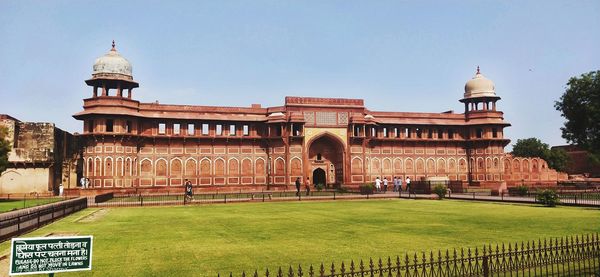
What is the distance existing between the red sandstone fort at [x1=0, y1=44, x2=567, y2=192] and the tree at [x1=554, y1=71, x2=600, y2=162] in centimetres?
750

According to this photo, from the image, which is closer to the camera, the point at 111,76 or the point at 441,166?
the point at 111,76

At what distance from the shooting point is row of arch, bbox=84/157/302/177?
3603 cm

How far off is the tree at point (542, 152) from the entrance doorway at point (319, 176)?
43867 mm

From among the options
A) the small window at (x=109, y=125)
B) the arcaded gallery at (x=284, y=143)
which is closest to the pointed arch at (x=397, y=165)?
the arcaded gallery at (x=284, y=143)

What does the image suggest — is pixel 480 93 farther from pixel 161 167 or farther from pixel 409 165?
pixel 161 167

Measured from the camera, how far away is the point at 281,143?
4125 cm

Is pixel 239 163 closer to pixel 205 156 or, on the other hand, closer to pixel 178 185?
pixel 205 156

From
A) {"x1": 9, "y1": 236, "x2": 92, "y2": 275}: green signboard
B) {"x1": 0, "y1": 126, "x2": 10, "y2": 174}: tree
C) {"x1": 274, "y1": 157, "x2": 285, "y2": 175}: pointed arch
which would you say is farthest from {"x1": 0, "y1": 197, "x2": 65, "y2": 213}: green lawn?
{"x1": 274, "y1": 157, "x2": 285, "y2": 175}: pointed arch

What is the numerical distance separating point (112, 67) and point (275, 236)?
31.0 m

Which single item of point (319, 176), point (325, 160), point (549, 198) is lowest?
point (549, 198)

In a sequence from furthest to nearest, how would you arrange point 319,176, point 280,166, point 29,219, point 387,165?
point 387,165 < point 319,176 < point 280,166 < point 29,219

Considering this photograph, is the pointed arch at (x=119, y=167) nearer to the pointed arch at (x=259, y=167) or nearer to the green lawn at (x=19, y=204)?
the green lawn at (x=19, y=204)

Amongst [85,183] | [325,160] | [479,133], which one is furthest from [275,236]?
[479,133]

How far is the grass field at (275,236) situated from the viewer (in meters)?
8.59
